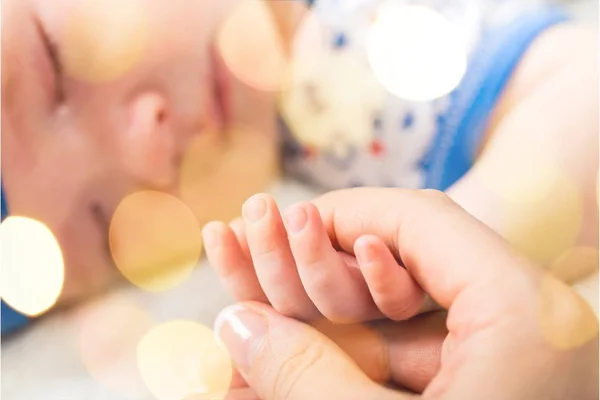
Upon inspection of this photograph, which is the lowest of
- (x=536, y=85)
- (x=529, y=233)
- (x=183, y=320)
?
(x=183, y=320)

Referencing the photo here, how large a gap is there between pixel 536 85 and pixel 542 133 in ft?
0.33

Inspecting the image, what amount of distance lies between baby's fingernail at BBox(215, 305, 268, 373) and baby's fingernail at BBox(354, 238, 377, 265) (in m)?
0.10

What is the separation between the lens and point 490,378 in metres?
0.36

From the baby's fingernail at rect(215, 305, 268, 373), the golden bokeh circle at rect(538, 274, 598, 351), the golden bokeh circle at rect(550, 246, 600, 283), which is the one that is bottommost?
the baby's fingernail at rect(215, 305, 268, 373)

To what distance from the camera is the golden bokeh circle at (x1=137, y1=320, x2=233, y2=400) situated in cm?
52

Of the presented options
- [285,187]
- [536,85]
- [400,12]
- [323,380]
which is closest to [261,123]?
[285,187]

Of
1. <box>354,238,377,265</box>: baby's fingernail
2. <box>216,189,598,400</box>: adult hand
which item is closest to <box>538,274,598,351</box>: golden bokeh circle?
<box>216,189,598,400</box>: adult hand

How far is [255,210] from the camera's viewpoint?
1.45 ft

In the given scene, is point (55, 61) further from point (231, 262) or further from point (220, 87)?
point (231, 262)

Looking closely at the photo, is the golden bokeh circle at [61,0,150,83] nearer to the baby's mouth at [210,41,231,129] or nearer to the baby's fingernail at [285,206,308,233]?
the baby's mouth at [210,41,231,129]

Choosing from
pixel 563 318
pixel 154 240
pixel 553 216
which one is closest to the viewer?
pixel 563 318

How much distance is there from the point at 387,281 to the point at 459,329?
54mm

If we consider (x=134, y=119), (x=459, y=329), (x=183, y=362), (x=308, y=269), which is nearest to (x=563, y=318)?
(x=459, y=329)

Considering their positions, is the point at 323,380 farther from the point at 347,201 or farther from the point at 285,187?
the point at 285,187
